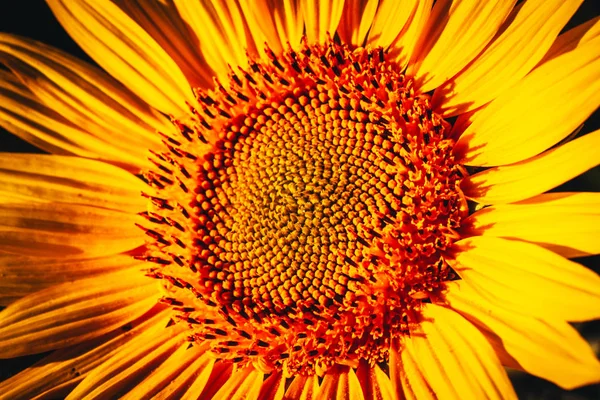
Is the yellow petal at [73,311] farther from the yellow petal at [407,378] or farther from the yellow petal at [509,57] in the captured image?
the yellow petal at [509,57]

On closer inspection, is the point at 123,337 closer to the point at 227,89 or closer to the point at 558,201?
the point at 227,89

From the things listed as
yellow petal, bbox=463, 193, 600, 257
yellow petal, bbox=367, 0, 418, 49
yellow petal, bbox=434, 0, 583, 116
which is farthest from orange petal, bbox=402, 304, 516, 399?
yellow petal, bbox=367, 0, 418, 49

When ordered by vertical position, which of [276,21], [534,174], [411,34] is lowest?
[534,174]

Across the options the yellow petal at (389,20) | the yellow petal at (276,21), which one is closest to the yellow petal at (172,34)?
the yellow petal at (276,21)

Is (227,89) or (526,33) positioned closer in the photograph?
(526,33)

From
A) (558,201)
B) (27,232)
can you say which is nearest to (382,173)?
(558,201)

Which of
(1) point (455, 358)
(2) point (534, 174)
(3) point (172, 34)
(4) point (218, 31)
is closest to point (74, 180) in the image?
(3) point (172, 34)

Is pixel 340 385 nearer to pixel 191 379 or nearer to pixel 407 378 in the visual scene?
pixel 407 378

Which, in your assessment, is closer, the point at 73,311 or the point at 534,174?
the point at 534,174
